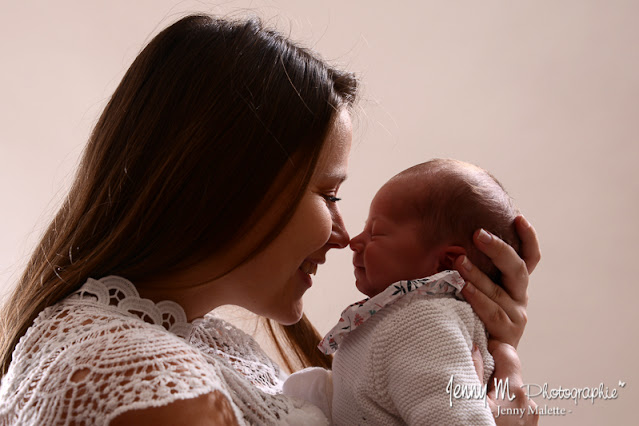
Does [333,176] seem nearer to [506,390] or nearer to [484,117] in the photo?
[506,390]

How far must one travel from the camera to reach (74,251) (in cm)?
111

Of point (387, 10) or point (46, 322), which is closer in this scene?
point (46, 322)

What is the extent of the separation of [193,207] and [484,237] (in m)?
0.53

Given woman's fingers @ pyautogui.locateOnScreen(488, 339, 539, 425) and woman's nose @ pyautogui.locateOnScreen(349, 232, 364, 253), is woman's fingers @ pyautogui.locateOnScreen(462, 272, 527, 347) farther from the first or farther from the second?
woman's nose @ pyautogui.locateOnScreen(349, 232, 364, 253)

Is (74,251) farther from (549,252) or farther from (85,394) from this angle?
(549,252)

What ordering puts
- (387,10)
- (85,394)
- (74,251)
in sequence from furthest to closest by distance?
(387,10) < (74,251) < (85,394)

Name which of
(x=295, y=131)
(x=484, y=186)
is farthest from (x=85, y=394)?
(x=484, y=186)

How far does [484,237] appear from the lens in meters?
1.29

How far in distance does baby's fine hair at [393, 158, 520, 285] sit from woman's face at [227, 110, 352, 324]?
19 centimetres

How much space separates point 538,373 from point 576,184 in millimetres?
679

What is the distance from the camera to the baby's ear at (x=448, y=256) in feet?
4.33

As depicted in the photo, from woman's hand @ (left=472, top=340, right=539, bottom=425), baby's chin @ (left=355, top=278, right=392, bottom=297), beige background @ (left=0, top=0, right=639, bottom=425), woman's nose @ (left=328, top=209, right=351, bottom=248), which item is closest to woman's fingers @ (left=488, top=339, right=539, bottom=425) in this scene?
woman's hand @ (left=472, top=340, right=539, bottom=425)

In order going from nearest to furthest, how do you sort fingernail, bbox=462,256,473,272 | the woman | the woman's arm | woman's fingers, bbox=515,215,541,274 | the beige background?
the woman's arm, the woman, fingernail, bbox=462,256,473,272, woman's fingers, bbox=515,215,541,274, the beige background

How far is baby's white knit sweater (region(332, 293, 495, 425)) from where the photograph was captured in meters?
1.08
